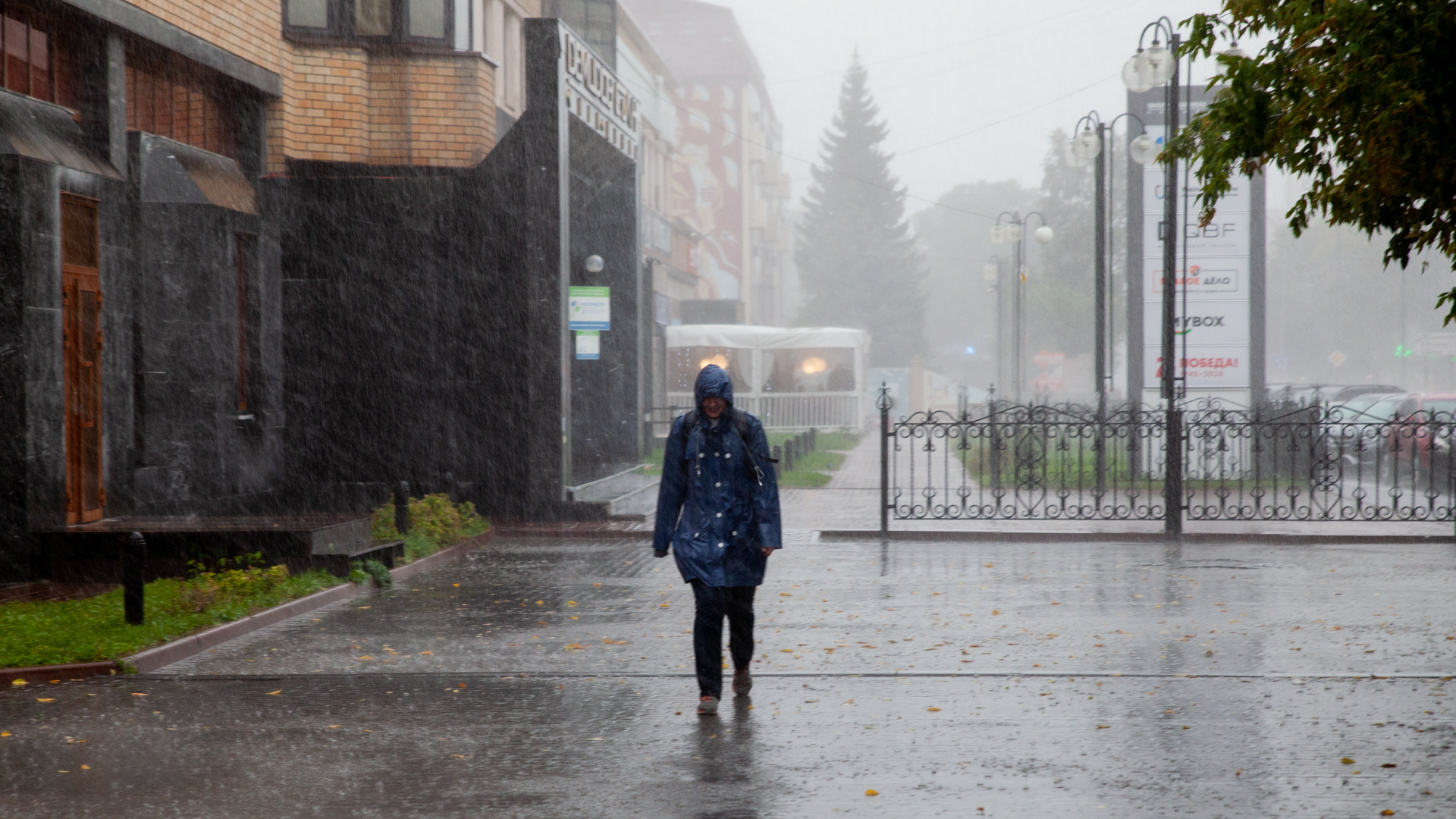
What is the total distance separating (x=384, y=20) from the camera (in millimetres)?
17031

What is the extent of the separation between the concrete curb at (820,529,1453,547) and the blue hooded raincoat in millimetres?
8162

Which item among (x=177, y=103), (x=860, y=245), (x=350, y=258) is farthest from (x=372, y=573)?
(x=860, y=245)

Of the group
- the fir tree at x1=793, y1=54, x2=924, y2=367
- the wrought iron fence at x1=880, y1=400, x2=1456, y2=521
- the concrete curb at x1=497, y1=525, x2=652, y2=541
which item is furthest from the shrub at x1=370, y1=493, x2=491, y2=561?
the fir tree at x1=793, y1=54, x2=924, y2=367

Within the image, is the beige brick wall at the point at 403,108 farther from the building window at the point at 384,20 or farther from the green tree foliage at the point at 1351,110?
the green tree foliage at the point at 1351,110

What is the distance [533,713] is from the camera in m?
6.90

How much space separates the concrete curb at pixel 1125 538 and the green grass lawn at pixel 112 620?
6428 millimetres

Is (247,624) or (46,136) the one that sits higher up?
(46,136)

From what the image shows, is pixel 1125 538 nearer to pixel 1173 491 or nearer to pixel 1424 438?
pixel 1173 491

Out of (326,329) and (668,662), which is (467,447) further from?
(668,662)

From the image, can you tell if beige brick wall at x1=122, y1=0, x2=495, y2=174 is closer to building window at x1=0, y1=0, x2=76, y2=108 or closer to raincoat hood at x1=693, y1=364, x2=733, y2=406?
building window at x1=0, y1=0, x2=76, y2=108

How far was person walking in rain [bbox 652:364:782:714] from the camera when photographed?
22.6 feet

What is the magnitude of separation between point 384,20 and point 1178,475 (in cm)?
1081

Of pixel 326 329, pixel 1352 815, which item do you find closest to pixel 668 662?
pixel 1352 815

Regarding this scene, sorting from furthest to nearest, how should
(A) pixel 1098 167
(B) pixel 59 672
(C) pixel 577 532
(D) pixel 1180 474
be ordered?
(A) pixel 1098 167 → (C) pixel 577 532 → (D) pixel 1180 474 → (B) pixel 59 672
